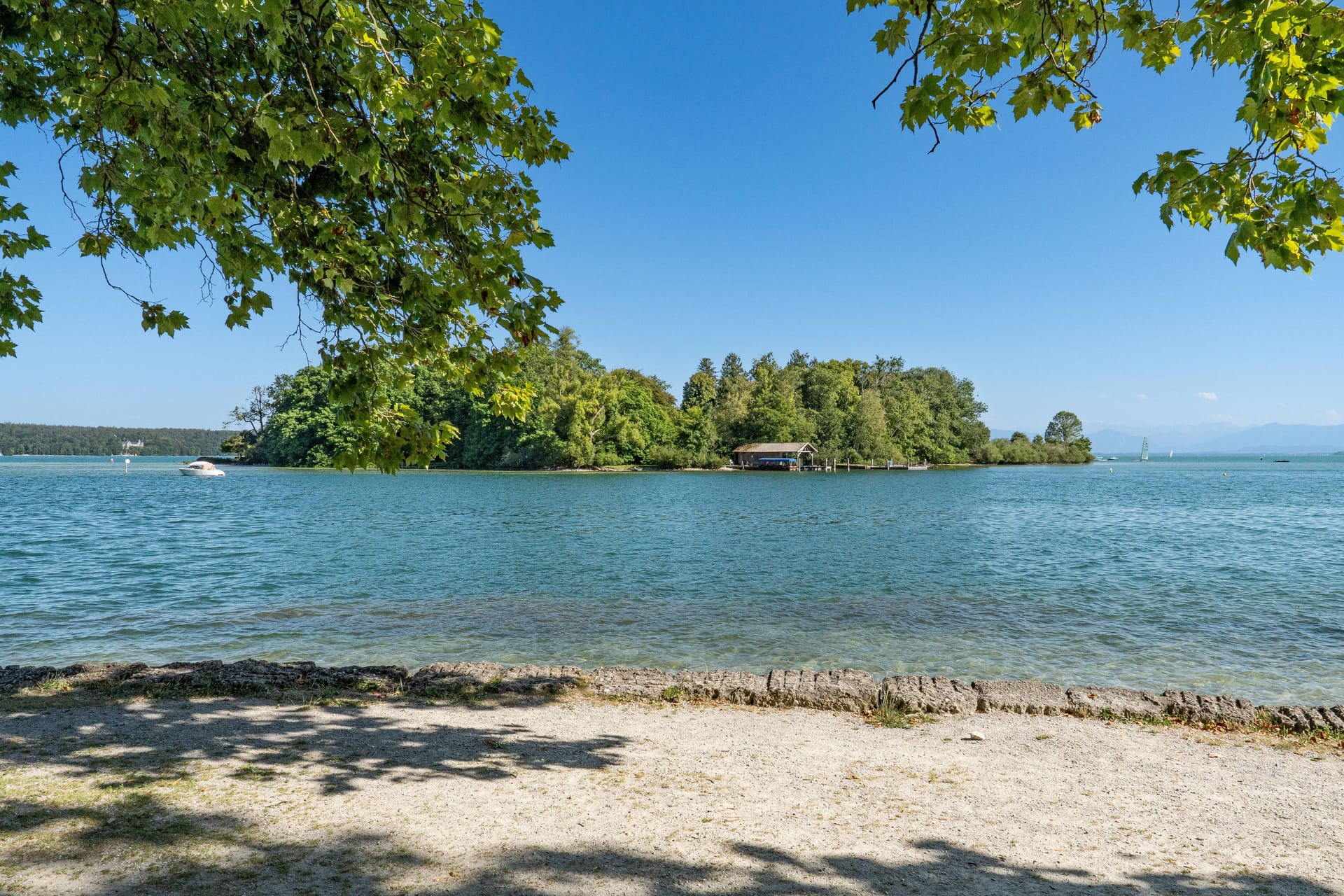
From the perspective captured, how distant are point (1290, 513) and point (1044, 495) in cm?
1743

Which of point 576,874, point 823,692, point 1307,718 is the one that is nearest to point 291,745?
point 576,874

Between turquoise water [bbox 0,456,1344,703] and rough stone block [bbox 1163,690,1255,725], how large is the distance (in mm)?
2442

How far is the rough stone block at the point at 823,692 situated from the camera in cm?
801

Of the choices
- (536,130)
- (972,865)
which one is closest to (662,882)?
(972,865)

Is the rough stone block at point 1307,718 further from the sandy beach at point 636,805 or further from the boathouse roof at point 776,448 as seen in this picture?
the boathouse roof at point 776,448

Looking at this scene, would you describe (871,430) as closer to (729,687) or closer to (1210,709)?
(1210,709)

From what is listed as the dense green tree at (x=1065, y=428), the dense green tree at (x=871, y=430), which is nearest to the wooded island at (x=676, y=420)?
the dense green tree at (x=871, y=430)

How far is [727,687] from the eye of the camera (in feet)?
27.3

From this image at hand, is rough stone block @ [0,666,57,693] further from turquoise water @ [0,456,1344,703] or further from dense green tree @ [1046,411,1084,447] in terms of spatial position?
dense green tree @ [1046,411,1084,447]

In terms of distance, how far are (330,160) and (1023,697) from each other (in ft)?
28.9

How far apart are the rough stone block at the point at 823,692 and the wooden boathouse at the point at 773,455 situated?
289 feet

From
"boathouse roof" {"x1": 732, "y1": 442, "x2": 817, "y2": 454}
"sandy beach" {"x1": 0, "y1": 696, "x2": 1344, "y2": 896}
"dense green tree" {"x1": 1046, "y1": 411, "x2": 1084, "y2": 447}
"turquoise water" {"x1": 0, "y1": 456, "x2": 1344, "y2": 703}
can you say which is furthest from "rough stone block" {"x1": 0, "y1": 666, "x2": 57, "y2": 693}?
"dense green tree" {"x1": 1046, "y1": 411, "x2": 1084, "y2": 447}

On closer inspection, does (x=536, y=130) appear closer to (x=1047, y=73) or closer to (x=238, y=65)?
(x=238, y=65)

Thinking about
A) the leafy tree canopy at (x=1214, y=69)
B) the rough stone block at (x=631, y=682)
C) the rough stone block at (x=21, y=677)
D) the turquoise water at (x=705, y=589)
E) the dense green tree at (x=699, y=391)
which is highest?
the dense green tree at (x=699, y=391)
